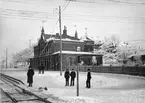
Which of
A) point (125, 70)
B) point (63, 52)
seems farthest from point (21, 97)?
point (63, 52)

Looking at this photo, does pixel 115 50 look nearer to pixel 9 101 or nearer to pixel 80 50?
pixel 80 50

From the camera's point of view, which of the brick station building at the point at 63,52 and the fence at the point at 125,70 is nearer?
the fence at the point at 125,70

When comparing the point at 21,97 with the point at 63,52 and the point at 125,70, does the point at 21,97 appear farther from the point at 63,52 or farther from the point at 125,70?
the point at 63,52

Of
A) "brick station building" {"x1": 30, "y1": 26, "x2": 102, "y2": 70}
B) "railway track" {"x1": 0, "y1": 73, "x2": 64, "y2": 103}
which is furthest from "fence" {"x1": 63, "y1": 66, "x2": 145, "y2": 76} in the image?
"brick station building" {"x1": 30, "y1": 26, "x2": 102, "y2": 70}

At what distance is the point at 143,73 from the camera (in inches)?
1034

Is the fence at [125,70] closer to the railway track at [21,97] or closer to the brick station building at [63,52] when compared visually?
the railway track at [21,97]

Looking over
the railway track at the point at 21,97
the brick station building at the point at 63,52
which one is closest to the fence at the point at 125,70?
the railway track at the point at 21,97

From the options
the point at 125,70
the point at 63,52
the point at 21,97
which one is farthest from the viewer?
the point at 63,52

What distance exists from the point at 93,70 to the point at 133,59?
85.8ft

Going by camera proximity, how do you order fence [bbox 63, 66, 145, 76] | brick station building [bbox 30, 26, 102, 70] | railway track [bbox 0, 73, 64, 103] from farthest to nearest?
brick station building [bbox 30, 26, 102, 70] < fence [bbox 63, 66, 145, 76] < railway track [bbox 0, 73, 64, 103]

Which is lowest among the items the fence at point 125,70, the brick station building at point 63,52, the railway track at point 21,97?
the railway track at point 21,97

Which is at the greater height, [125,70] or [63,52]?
[63,52]

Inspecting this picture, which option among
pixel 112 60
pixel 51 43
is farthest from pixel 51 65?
pixel 112 60

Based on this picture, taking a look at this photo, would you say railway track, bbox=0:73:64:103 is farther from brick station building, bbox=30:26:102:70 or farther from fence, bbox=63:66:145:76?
brick station building, bbox=30:26:102:70
